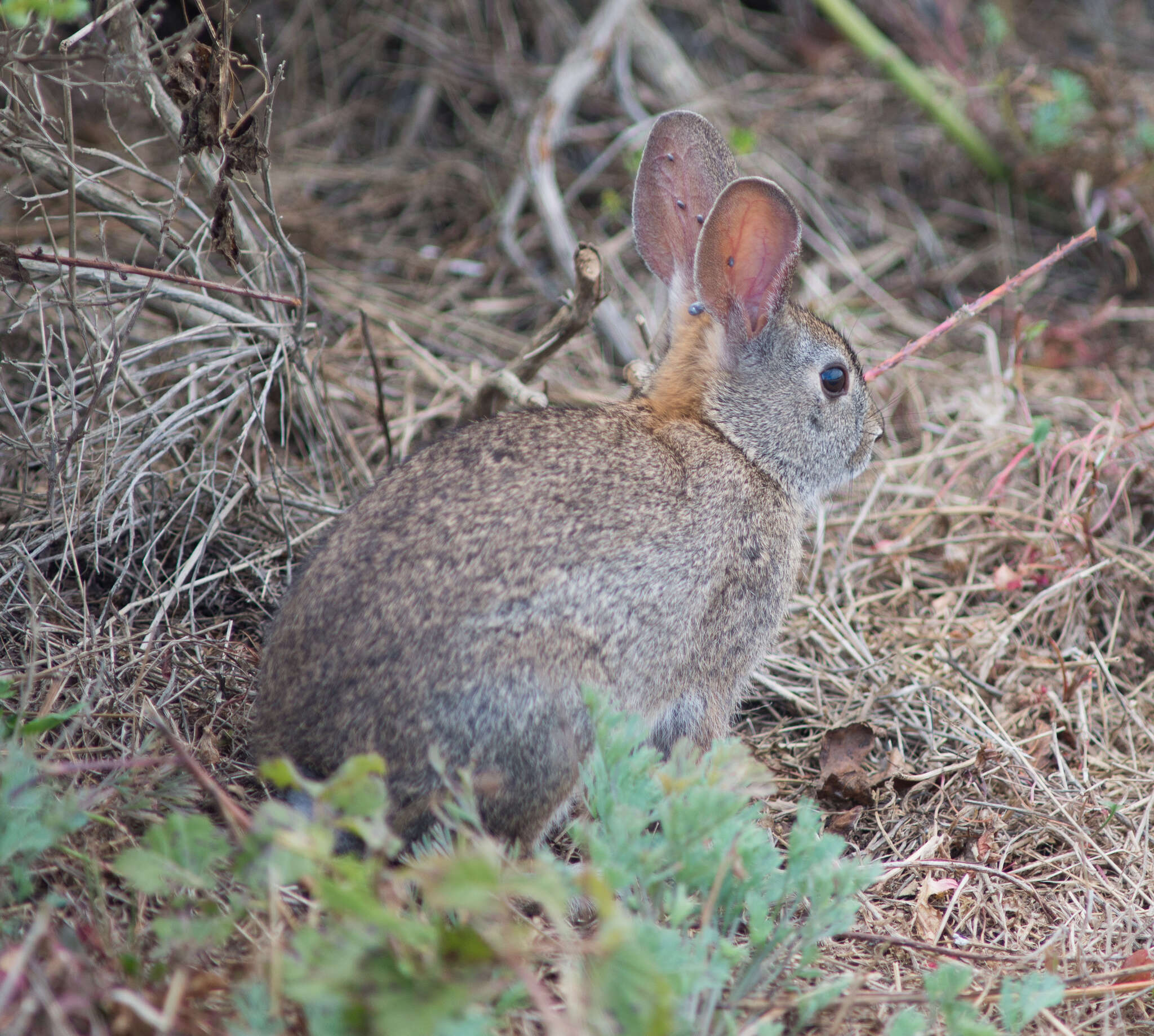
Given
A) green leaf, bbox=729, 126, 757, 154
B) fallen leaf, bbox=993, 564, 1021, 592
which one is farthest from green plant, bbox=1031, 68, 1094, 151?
fallen leaf, bbox=993, 564, 1021, 592

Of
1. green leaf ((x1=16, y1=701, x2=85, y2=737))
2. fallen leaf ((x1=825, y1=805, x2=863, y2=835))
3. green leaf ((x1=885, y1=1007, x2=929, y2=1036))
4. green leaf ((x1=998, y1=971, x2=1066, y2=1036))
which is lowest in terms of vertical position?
fallen leaf ((x1=825, y1=805, x2=863, y2=835))

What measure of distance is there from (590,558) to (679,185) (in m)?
1.84

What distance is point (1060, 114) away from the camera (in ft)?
20.8

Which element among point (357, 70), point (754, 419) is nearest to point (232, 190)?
point (754, 419)

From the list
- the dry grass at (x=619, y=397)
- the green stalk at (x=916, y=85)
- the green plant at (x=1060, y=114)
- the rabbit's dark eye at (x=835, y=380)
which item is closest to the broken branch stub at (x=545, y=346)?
the dry grass at (x=619, y=397)

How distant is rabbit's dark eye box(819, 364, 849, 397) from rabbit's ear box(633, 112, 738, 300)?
2.05 ft

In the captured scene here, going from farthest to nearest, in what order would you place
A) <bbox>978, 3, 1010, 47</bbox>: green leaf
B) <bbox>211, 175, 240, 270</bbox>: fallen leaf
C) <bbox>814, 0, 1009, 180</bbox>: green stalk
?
<bbox>978, 3, 1010, 47</bbox>: green leaf
<bbox>814, 0, 1009, 180</bbox>: green stalk
<bbox>211, 175, 240, 270</bbox>: fallen leaf

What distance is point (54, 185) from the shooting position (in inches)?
158

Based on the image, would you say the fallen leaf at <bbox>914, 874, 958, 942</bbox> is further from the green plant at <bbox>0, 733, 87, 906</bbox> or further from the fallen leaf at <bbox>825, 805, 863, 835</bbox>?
the green plant at <bbox>0, 733, 87, 906</bbox>

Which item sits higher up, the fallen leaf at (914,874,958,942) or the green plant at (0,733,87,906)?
the green plant at (0,733,87,906)

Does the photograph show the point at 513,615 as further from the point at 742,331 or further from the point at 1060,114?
the point at 1060,114

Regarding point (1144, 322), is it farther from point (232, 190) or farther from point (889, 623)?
point (232, 190)

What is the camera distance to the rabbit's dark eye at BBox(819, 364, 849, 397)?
411cm

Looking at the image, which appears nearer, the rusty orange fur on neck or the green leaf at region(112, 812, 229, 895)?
the green leaf at region(112, 812, 229, 895)
